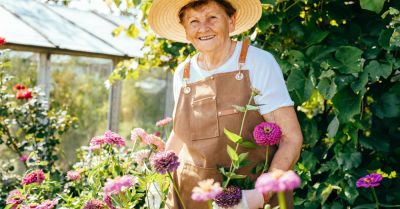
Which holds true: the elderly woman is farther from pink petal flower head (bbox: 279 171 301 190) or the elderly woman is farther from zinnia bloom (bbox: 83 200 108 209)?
pink petal flower head (bbox: 279 171 301 190)

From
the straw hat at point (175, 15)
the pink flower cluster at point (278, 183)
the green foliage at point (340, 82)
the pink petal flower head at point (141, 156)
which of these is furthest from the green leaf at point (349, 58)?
the pink flower cluster at point (278, 183)

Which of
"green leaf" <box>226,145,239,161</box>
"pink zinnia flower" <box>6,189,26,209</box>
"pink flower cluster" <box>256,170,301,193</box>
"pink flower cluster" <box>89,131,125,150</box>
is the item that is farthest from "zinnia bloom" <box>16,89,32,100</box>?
"pink flower cluster" <box>256,170,301,193</box>

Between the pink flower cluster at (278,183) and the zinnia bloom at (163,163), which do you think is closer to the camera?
the pink flower cluster at (278,183)

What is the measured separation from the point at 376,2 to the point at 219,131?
93 cm

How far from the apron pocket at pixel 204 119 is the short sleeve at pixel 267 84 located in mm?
135

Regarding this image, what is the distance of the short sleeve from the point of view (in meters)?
1.49

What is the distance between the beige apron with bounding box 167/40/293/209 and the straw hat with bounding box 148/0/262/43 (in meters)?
0.22

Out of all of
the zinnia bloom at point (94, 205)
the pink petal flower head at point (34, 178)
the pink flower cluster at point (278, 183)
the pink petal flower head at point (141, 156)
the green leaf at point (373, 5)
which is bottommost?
the pink petal flower head at point (34, 178)

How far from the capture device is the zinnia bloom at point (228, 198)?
1194 millimetres

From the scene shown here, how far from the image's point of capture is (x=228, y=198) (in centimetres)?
121

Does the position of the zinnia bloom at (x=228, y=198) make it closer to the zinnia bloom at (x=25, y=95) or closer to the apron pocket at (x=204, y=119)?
the apron pocket at (x=204, y=119)

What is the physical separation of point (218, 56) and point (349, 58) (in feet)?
2.61

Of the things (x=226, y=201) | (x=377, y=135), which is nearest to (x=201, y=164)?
(x=226, y=201)

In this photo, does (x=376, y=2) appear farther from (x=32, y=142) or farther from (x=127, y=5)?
(x=32, y=142)
